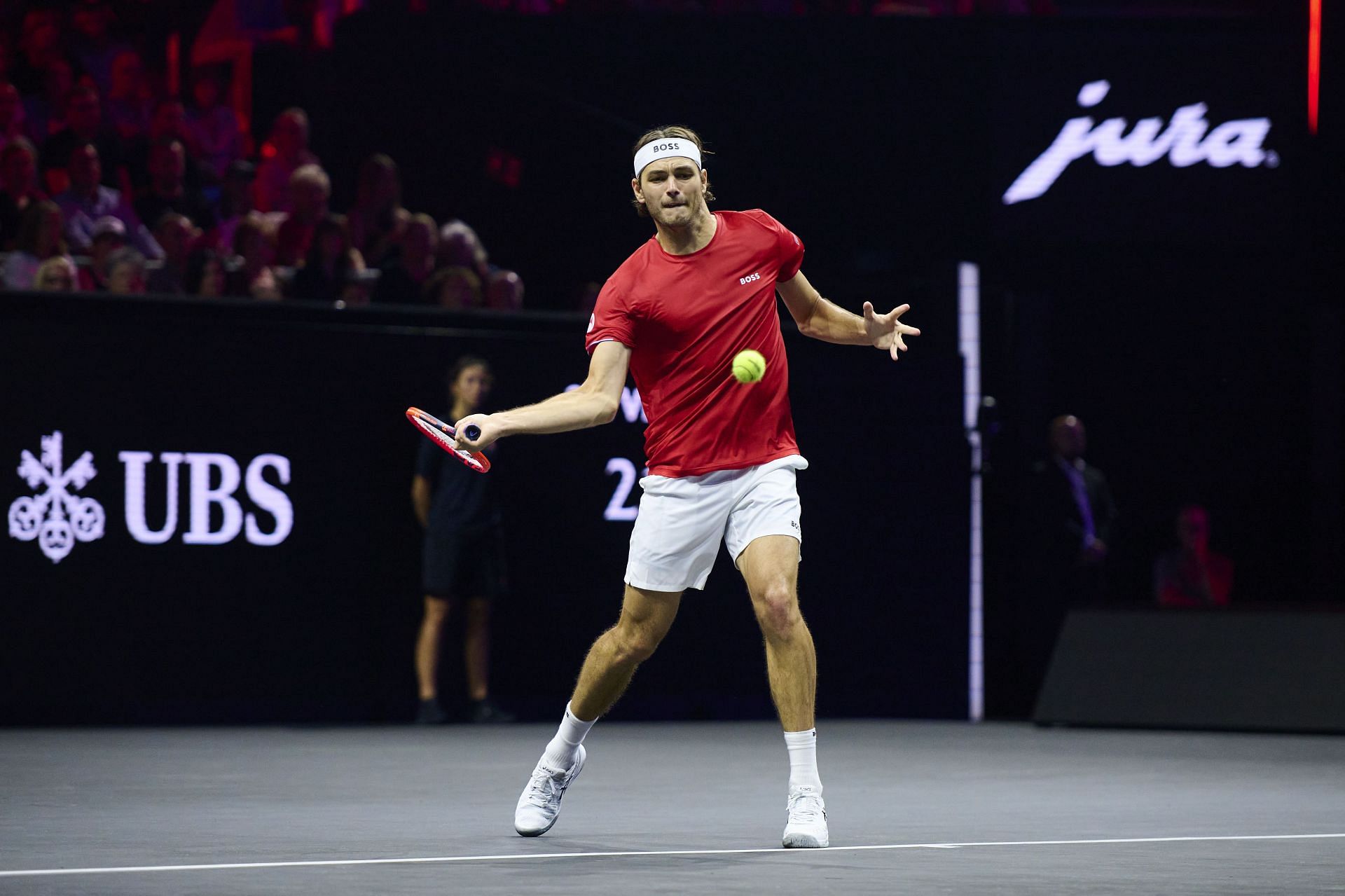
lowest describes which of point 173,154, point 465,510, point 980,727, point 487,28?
point 980,727

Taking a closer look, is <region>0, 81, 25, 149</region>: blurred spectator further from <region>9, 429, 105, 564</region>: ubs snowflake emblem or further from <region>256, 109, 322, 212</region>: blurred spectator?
<region>9, 429, 105, 564</region>: ubs snowflake emblem

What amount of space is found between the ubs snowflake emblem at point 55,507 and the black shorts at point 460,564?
68.0 inches

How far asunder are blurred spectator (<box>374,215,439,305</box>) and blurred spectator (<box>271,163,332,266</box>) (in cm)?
53

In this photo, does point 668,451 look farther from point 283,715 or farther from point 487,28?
point 487,28

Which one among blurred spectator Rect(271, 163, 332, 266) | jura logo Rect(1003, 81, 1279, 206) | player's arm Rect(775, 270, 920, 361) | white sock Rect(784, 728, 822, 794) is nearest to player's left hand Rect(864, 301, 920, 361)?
player's arm Rect(775, 270, 920, 361)

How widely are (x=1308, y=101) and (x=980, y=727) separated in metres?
4.98

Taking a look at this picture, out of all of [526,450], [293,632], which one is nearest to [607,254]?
[526,450]

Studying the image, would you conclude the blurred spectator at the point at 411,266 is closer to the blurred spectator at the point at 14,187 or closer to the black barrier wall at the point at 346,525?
the black barrier wall at the point at 346,525

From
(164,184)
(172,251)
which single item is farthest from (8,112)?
(172,251)

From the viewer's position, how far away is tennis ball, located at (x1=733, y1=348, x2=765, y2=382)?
6.41 metres

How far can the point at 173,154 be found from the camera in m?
13.2

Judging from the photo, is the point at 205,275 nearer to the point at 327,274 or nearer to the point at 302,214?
the point at 327,274

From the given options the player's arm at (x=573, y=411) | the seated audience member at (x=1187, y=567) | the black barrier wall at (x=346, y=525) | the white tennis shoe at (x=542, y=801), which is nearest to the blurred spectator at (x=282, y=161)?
the black barrier wall at (x=346, y=525)

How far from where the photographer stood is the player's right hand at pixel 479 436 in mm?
5777
